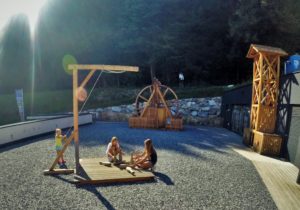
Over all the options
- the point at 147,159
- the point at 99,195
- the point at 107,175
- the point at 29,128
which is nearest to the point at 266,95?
the point at 147,159

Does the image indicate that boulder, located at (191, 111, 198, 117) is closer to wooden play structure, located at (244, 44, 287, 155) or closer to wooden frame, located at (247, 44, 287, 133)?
wooden play structure, located at (244, 44, 287, 155)

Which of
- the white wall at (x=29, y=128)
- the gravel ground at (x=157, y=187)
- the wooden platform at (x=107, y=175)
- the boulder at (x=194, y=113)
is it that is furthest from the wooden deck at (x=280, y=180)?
the boulder at (x=194, y=113)

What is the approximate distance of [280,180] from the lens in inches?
329

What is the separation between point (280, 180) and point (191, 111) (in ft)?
59.7

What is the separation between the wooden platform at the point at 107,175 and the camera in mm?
7928

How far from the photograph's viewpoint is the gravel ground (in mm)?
6449

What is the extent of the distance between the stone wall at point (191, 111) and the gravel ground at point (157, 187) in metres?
13.4

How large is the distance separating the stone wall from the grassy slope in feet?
3.49

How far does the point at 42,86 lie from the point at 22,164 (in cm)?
2733

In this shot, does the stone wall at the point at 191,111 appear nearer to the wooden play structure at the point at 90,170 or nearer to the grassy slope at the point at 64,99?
the grassy slope at the point at 64,99

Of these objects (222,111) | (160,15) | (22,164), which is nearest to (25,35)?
(160,15)

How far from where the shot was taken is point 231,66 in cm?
3269

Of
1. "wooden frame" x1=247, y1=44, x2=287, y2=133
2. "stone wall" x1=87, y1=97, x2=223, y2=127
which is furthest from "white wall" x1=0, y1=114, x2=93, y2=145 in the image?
"wooden frame" x1=247, y1=44, x2=287, y2=133

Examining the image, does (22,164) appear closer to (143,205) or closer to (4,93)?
(143,205)
